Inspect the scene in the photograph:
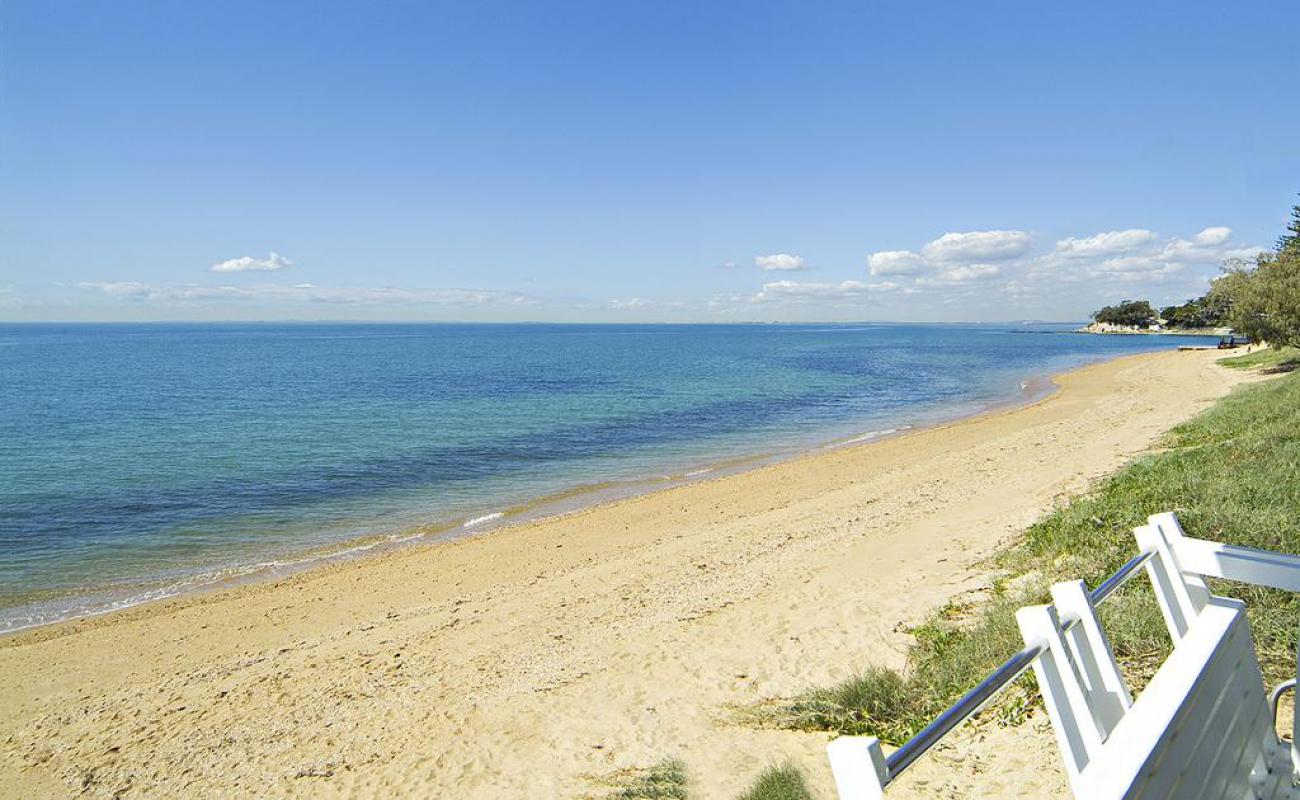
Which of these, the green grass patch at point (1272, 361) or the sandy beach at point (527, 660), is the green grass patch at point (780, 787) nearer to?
the sandy beach at point (527, 660)

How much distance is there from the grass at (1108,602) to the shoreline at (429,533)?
1177 centimetres

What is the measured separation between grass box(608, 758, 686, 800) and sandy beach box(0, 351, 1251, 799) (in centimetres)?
15

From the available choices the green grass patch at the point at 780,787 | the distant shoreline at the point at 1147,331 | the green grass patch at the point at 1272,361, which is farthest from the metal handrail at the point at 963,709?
the distant shoreline at the point at 1147,331

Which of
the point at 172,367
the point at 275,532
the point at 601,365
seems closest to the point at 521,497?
the point at 275,532

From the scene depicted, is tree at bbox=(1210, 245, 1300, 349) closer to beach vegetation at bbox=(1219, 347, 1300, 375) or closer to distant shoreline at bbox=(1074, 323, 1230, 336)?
beach vegetation at bbox=(1219, 347, 1300, 375)

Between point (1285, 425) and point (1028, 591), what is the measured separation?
8.43 metres

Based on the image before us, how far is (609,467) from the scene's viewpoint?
960 inches

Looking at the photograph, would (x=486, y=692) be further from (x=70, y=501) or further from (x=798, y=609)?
(x=70, y=501)

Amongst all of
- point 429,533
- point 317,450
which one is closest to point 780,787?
point 429,533

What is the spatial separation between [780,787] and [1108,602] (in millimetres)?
3465

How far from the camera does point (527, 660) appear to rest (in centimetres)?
888

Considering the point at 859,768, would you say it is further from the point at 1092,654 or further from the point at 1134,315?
the point at 1134,315

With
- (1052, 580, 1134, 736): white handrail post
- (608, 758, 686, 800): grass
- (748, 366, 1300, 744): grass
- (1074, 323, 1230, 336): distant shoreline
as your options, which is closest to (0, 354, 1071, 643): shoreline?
(608, 758, 686, 800): grass

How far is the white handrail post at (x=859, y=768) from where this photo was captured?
4.97 ft
